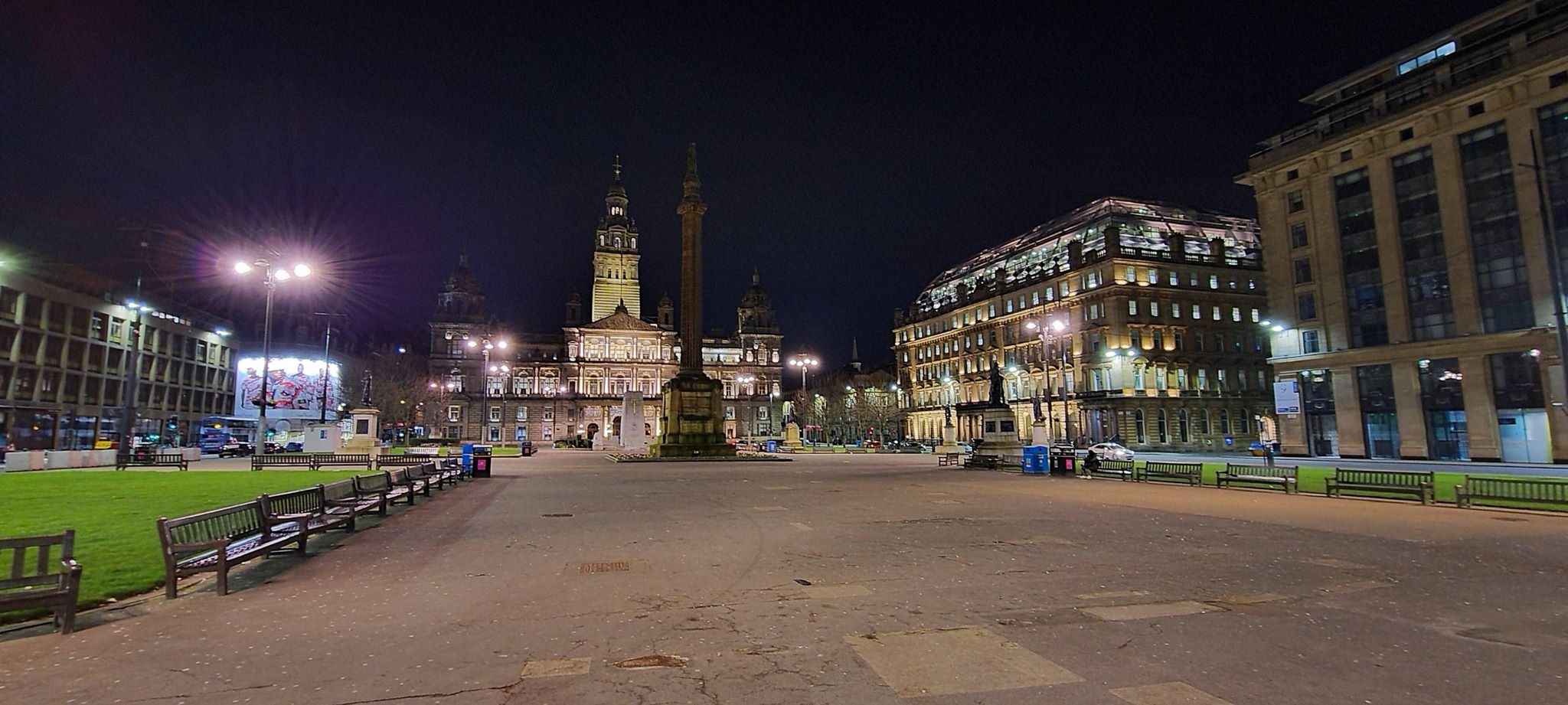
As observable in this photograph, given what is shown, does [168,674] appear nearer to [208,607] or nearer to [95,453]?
[208,607]

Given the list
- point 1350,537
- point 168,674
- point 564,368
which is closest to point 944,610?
point 168,674

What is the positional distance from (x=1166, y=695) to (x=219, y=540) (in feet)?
33.6

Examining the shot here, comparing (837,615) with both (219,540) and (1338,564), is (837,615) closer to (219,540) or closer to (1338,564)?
(1338,564)

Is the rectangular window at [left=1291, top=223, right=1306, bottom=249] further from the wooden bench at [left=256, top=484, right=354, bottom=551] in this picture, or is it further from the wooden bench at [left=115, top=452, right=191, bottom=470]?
the wooden bench at [left=115, top=452, right=191, bottom=470]

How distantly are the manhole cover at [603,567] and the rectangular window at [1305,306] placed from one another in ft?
183

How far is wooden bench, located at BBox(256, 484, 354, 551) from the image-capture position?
1083 centimetres

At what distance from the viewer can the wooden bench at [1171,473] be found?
2391cm

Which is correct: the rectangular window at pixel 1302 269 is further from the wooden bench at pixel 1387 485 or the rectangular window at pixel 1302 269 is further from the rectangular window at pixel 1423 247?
the wooden bench at pixel 1387 485

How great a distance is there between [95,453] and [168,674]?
148 ft

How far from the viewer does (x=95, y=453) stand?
124 ft

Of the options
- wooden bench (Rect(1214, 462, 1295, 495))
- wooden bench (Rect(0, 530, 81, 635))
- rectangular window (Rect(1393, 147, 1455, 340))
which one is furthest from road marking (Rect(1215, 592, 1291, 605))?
rectangular window (Rect(1393, 147, 1455, 340))

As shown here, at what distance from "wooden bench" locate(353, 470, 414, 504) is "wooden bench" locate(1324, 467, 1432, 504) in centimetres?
2366

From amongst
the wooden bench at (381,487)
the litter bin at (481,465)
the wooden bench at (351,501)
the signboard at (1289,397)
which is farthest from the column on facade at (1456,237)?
the wooden bench at (351,501)

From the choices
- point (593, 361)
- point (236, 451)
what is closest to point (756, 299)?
point (593, 361)
